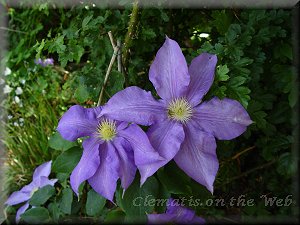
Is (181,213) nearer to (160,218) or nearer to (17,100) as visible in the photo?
(160,218)

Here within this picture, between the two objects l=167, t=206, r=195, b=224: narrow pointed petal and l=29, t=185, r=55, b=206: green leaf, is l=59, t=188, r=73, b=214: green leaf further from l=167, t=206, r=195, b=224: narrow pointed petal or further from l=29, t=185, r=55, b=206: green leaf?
l=167, t=206, r=195, b=224: narrow pointed petal

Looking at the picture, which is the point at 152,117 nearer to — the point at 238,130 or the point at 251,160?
the point at 238,130

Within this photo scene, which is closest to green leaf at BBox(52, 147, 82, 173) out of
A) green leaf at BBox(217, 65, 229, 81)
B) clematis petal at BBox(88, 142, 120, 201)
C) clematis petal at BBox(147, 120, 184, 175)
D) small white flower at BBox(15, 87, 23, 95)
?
clematis petal at BBox(88, 142, 120, 201)

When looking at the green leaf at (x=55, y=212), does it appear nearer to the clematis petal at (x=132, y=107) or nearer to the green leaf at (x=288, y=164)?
the clematis petal at (x=132, y=107)

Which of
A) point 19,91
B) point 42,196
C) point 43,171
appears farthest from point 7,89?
point 42,196

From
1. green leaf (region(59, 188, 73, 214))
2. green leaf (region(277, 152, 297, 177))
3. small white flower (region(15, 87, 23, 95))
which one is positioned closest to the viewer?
green leaf (region(59, 188, 73, 214))

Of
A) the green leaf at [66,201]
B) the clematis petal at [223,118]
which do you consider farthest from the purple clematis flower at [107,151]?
the green leaf at [66,201]

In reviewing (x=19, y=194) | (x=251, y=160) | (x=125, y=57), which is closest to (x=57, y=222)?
(x=19, y=194)
